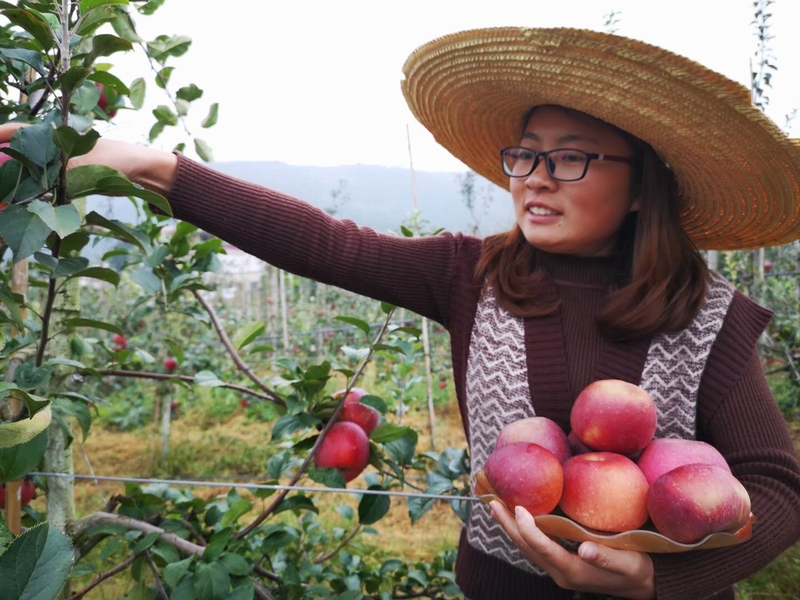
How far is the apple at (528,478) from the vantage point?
72 cm

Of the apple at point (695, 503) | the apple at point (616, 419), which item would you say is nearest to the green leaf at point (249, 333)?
the apple at point (616, 419)

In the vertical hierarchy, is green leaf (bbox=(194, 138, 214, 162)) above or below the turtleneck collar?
above

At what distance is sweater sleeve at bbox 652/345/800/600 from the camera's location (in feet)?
2.58

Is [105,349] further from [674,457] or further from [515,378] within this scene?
[674,457]

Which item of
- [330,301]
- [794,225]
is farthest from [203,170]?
[330,301]

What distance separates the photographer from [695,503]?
652mm

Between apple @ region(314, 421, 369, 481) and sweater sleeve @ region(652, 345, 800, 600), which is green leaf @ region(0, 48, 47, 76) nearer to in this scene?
apple @ region(314, 421, 369, 481)

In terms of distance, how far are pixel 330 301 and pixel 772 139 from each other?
16.8 ft

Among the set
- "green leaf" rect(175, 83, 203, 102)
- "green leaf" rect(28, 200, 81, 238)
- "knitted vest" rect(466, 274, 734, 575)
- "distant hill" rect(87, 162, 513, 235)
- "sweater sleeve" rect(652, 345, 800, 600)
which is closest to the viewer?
"green leaf" rect(28, 200, 81, 238)

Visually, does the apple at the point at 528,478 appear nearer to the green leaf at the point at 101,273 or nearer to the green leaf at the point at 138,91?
the green leaf at the point at 101,273

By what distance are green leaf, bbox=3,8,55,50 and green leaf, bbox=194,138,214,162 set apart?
0.50m

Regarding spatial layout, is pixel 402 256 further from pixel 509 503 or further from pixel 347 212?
pixel 347 212

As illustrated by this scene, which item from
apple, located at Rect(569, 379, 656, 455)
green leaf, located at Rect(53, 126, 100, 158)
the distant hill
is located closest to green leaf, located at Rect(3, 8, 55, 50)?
green leaf, located at Rect(53, 126, 100, 158)

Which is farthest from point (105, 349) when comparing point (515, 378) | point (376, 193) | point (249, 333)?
point (376, 193)
